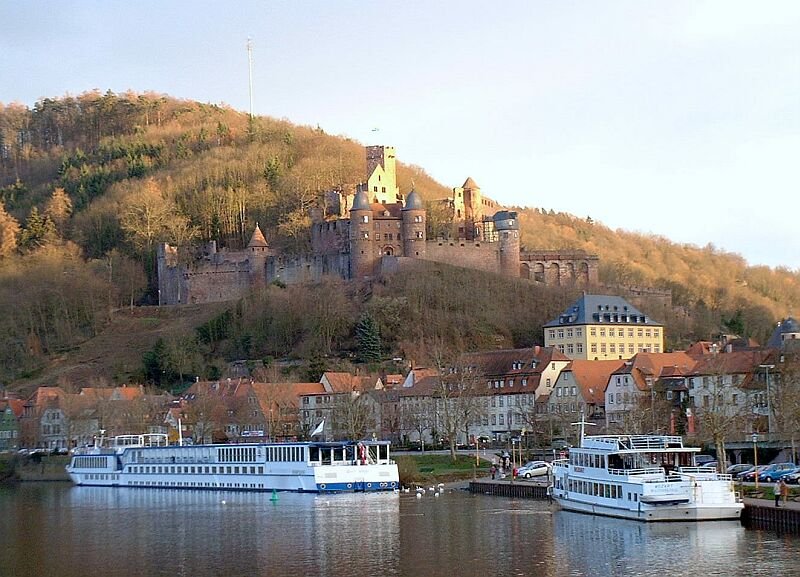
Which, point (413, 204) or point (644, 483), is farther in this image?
point (413, 204)

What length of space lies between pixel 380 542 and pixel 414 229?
76.2 meters

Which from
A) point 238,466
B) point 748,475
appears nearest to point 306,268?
point 238,466

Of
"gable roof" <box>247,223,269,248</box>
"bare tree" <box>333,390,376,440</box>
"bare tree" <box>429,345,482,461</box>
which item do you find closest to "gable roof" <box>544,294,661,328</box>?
"bare tree" <box>429,345,482,461</box>

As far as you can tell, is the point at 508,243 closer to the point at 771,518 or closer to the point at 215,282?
the point at 215,282

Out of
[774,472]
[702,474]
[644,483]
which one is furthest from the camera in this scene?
[774,472]

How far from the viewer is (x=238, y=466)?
Answer: 80.5 m

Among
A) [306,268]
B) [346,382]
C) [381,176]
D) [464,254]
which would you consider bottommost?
[346,382]

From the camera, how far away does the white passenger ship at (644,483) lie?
49.6 metres

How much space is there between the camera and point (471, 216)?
14000 centimetres

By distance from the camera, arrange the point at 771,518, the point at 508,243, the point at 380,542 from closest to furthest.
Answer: the point at 771,518, the point at 380,542, the point at 508,243

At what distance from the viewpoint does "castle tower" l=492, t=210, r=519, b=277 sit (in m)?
126

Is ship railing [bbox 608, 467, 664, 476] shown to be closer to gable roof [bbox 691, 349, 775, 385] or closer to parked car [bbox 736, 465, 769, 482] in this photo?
parked car [bbox 736, 465, 769, 482]

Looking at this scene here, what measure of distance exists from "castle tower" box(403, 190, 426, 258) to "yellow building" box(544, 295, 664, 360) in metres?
17.1

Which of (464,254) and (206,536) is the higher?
(464,254)
